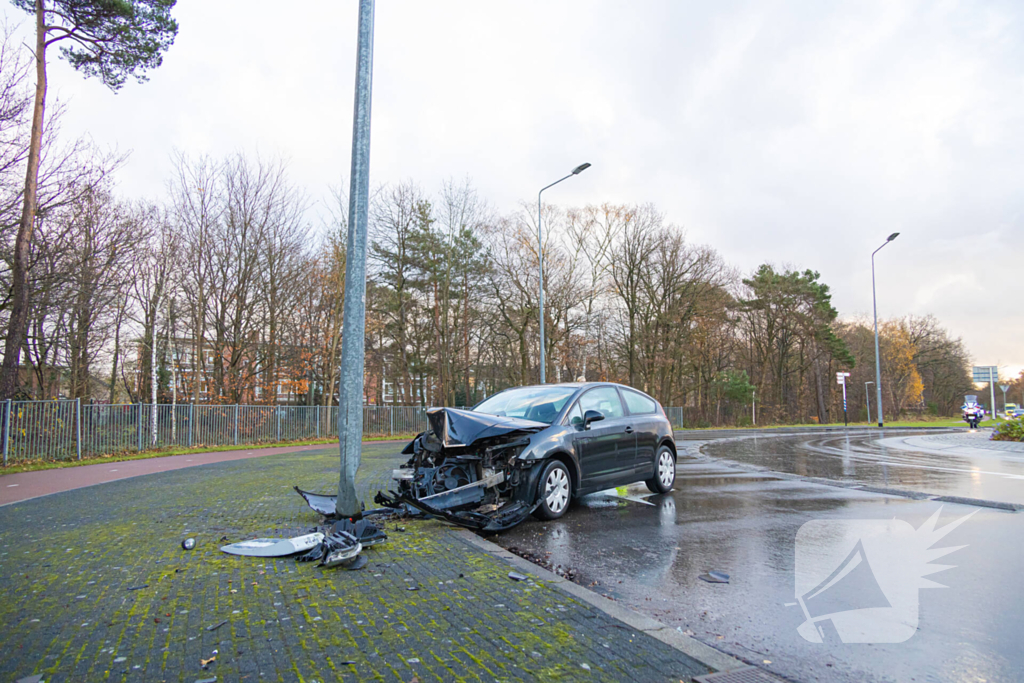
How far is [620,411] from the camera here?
27.8ft

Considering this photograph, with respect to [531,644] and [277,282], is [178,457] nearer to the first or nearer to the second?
[277,282]

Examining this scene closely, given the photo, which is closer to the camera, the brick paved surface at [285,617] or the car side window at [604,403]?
the brick paved surface at [285,617]

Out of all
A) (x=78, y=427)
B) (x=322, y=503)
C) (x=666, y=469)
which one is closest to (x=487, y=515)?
(x=322, y=503)

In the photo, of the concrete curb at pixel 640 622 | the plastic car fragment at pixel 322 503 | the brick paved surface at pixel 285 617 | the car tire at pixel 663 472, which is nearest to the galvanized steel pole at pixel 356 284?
the plastic car fragment at pixel 322 503

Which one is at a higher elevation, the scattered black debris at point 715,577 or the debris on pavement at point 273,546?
the debris on pavement at point 273,546

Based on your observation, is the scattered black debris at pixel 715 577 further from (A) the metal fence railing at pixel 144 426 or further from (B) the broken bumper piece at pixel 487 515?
(A) the metal fence railing at pixel 144 426

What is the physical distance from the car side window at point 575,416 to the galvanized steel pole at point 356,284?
2.51 metres

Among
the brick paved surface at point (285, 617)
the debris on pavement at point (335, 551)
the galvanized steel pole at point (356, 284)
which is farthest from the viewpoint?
the galvanized steel pole at point (356, 284)

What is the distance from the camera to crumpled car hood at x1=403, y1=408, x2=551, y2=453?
6723 mm

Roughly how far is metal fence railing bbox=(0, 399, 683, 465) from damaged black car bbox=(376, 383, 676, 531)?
6.36 metres

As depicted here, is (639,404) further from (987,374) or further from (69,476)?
(987,374)

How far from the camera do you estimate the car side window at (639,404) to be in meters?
8.77

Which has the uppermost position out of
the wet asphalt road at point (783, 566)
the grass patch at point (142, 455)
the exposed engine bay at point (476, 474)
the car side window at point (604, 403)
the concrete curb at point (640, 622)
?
the car side window at point (604, 403)

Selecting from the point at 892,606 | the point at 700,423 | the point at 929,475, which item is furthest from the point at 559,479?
the point at 700,423
